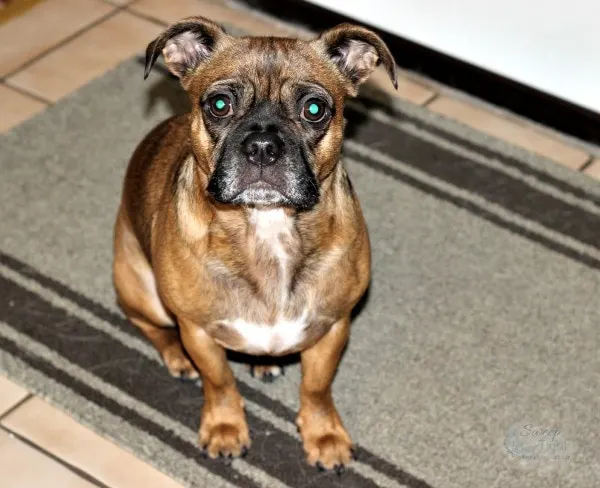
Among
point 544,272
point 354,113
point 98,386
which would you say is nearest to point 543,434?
point 544,272

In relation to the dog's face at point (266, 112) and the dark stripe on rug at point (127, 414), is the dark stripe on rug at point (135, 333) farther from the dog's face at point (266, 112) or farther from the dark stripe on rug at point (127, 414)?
the dog's face at point (266, 112)

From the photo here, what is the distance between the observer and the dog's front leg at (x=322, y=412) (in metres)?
2.97

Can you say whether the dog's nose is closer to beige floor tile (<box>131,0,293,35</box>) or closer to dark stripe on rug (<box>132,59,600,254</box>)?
dark stripe on rug (<box>132,59,600,254</box>)

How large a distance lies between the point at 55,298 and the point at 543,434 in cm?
159

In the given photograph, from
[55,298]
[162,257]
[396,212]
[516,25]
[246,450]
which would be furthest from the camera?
[516,25]

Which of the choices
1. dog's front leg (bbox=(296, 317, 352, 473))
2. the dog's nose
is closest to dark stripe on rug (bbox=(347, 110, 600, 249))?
dog's front leg (bbox=(296, 317, 352, 473))

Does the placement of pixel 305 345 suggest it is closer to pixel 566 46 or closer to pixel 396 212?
pixel 396 212

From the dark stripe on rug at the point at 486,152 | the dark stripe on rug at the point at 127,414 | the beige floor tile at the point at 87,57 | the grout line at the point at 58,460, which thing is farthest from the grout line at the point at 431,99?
the grout line at the point at 58,460

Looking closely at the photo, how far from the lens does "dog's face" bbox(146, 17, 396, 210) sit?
2.54 m

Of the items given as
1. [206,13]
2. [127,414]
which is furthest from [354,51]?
[206,13]

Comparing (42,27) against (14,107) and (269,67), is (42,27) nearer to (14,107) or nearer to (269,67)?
(14,107)

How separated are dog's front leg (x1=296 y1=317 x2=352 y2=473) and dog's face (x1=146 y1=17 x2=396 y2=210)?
1.75 feet

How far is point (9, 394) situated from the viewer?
3.23 meters

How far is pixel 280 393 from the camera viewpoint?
10.7 feet
